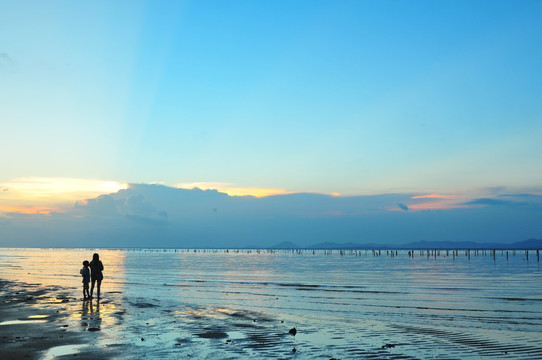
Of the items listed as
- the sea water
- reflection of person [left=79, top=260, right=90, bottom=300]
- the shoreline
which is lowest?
the sea water

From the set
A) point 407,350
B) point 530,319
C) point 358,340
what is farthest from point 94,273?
point 530,319

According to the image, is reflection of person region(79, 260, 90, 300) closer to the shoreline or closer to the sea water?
the sea water

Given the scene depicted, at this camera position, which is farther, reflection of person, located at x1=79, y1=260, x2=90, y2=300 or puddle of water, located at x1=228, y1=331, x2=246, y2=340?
reflection of person, located at x1=79, y1=260, x2=90, y2=300

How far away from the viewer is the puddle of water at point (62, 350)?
1338 centimetres

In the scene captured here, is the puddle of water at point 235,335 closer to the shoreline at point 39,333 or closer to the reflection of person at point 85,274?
the shoreline at point 39,333

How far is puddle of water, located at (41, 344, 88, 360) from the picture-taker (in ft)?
43.9

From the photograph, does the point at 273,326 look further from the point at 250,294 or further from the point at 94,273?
the point at 250,294

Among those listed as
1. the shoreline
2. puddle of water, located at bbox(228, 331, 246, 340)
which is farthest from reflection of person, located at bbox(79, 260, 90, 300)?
puddle of water, located at bbox(228, 331, 246, 340)

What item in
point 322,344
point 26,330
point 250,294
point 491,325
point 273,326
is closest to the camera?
point 322,344

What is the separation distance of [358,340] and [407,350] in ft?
7.24

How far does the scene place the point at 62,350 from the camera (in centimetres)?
1405

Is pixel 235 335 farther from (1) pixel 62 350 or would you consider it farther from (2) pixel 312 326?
(1) pixel 62 350

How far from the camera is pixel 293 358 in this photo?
13.9m

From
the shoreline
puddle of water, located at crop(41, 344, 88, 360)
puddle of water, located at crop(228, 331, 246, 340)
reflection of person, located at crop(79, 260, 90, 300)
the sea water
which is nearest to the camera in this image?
puddle of water, located at crop(41, 344, 88, 360)
